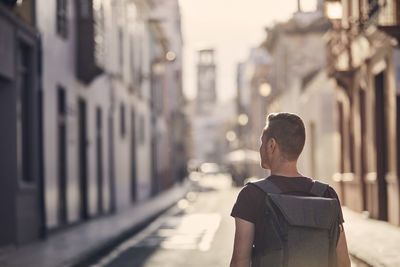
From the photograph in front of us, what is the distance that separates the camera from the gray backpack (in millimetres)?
3660

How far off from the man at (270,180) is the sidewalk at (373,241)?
642 cm

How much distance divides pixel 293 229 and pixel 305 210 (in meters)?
0.10

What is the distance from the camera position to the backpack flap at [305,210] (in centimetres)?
365

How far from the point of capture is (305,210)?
3676 mm

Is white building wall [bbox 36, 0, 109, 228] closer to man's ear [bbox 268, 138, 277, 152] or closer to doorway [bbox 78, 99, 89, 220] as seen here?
doorway [bbox 78, 99, 89, 220]

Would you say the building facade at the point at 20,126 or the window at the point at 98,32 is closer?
the building facade at the point at 20,126

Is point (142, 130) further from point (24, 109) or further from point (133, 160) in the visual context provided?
point (24, 109)

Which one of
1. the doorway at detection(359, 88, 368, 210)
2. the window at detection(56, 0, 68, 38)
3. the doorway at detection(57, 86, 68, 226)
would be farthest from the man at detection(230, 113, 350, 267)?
the doorway at detection(359, 88, 368, 210)

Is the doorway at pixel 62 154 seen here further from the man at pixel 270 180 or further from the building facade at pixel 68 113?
the man at pixel 270 180

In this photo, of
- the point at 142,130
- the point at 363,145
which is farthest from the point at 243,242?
the point at 142,130

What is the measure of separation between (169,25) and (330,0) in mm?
48908

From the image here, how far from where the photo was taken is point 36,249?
45.4 ft

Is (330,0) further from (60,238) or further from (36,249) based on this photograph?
(36,249)

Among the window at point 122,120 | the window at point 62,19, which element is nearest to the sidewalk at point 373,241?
the window at point 62,19
